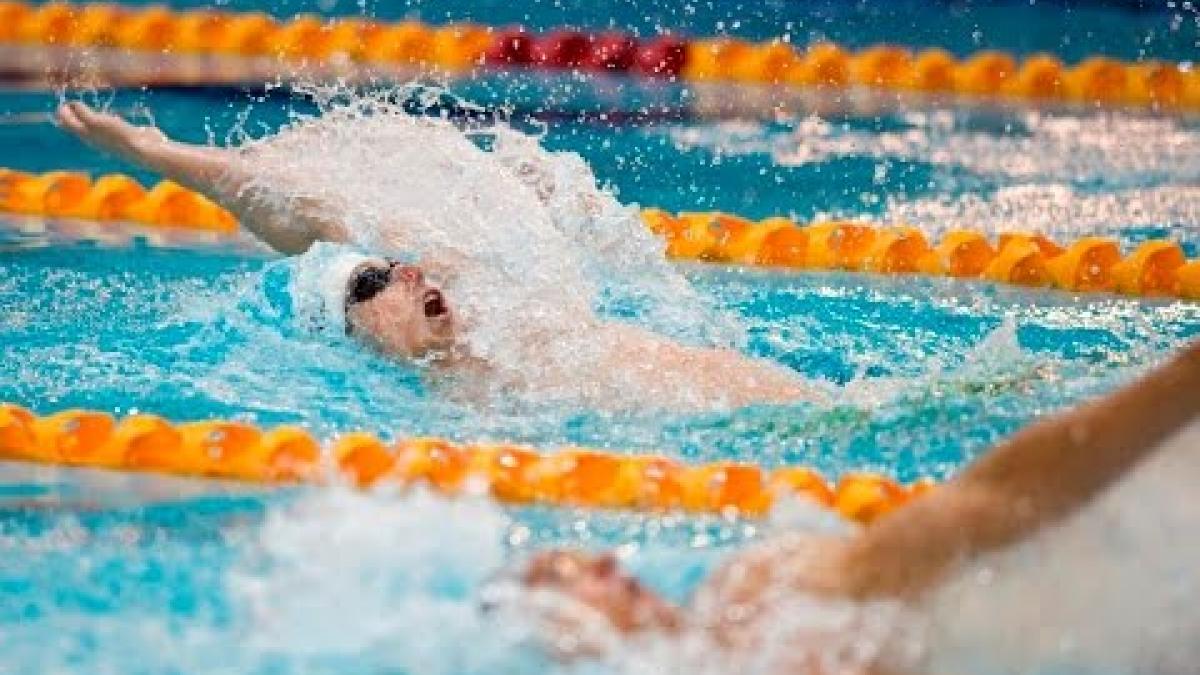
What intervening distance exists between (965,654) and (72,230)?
337 centimetres

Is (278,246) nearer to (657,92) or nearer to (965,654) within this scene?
(965,654)

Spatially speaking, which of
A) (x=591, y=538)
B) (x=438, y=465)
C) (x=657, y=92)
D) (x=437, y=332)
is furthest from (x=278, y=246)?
(x=657, y=92)

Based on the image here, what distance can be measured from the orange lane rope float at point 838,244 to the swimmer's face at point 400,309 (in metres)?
1.34

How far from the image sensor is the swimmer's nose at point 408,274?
3.32 m

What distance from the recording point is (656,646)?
6.10 ft

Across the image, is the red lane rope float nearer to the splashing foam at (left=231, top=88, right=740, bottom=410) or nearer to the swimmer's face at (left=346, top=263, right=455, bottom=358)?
the swimmer's face at (left=346, top=263, right=455, bottom=358)

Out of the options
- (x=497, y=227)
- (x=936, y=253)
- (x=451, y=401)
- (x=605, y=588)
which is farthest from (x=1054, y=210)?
(x=605, y=588)

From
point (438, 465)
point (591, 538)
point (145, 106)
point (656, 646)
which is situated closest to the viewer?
point (656, 646)

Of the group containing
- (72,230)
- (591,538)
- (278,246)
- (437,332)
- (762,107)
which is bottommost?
(591,538)

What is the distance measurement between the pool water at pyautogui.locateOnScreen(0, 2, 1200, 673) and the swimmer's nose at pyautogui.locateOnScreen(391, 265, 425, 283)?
0.64 feet

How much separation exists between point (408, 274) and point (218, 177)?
1.62 feet

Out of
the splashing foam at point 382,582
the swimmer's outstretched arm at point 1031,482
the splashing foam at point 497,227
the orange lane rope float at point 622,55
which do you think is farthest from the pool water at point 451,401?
the swimmer's outstretched arm at point 1031,482

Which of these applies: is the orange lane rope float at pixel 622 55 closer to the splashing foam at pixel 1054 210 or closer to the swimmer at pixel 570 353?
the splashing foam at pixel 1054 210

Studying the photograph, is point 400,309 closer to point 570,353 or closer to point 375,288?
point 375,288
